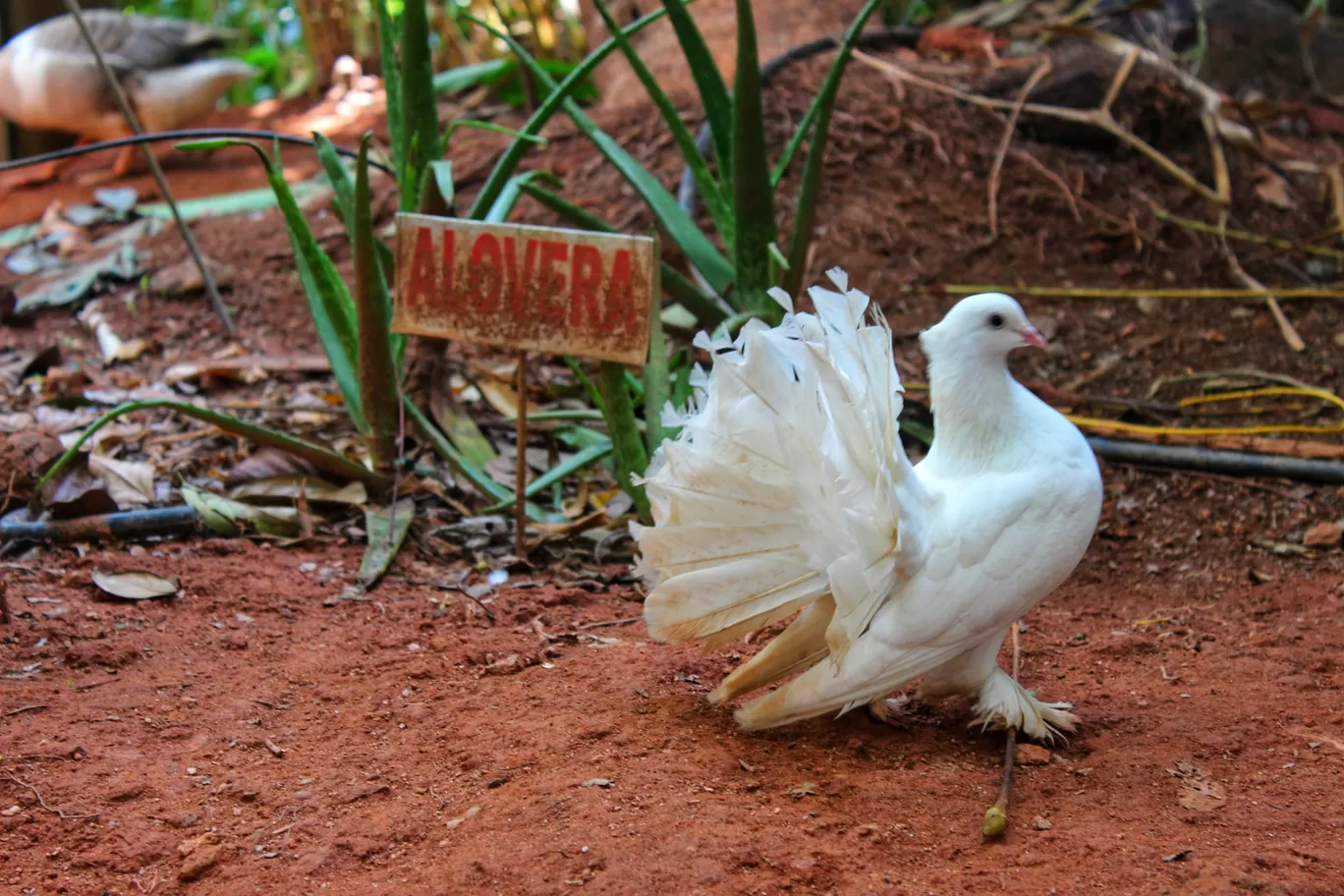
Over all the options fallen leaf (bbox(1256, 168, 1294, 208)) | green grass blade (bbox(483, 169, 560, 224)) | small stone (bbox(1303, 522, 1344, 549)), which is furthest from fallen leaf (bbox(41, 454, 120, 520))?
fallen leaf (bbox(1256, 168, 1294, 208))

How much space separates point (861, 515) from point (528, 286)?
3.49 feet

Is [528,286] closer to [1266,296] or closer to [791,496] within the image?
[791,496]

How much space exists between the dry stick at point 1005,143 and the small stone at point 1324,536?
1868 millimetres

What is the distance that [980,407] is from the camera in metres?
2.27

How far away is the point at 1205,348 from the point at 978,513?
2.65 meters

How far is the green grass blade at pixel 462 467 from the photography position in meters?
3.44

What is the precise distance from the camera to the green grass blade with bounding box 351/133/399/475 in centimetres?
315

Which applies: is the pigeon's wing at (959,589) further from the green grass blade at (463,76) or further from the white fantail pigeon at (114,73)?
the white fantail pigeon at (114,73)

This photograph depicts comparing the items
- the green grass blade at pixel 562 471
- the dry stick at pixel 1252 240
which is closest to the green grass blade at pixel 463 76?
the green grass blade at pixel 562 471

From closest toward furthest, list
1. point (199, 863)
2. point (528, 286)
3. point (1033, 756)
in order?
point (199, 863) < point (1033, 756) < point (528, 286)

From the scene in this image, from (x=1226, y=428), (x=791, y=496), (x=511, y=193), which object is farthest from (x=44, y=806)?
(x=1226, y=428)

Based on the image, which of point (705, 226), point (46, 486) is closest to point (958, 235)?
point (705, 226)

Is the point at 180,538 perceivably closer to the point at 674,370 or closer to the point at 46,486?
the point at 46,486

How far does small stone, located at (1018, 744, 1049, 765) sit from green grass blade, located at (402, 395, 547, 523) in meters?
1.60
